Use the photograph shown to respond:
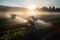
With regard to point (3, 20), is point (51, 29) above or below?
below

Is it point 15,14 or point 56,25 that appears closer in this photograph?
point 15,14

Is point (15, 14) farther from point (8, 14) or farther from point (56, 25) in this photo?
point (56, 25)

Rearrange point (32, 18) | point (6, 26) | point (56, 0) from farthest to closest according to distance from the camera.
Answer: point (56, 0) < point (32, 18) < point (6, 26)

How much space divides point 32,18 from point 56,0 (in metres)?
0.51

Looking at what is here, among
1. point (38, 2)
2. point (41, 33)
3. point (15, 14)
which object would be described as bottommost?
Result: point (41, 33)

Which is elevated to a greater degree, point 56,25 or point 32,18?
point 32,18

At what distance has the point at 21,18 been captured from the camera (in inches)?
78.3

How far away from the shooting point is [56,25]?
2.12 meters

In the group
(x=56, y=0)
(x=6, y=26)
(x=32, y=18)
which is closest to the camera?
(x=6, y=26)

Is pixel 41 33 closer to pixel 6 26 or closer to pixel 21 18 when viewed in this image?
pixel 21 18

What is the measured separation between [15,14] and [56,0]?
0.71 m

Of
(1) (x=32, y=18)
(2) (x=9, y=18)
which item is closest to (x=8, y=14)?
(2) (x=9, y=18)

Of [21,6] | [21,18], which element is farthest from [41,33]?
[21,6]

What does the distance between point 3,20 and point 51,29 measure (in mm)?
734
